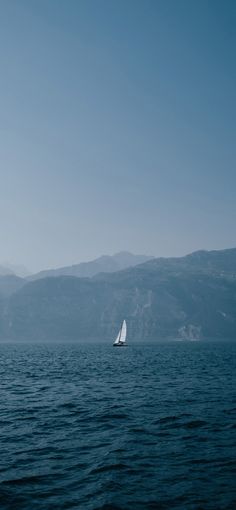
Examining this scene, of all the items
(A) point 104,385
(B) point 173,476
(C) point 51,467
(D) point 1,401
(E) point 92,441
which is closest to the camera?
(B) point 173,476

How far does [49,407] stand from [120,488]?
48.3ft

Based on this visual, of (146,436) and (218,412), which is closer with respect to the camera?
(146,436)

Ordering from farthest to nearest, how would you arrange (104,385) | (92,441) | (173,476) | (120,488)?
(104,385), (92,441), (173,476), (120,488)

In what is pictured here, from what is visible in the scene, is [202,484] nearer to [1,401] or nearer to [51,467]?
[51,467]

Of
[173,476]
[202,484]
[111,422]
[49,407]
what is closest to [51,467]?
[173,476]

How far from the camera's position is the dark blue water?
1233 cm

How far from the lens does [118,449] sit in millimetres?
17406

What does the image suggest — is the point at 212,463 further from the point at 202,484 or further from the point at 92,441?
the point at 92,441

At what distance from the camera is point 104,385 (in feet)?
123

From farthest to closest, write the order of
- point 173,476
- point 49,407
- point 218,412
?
point 49,407 < point 218,412 < point 173,476

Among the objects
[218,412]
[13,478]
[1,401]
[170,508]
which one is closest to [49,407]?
[1,401]

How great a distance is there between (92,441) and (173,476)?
5834 mm

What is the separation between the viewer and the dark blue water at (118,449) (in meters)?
12.3

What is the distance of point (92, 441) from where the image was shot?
18.8 meters
